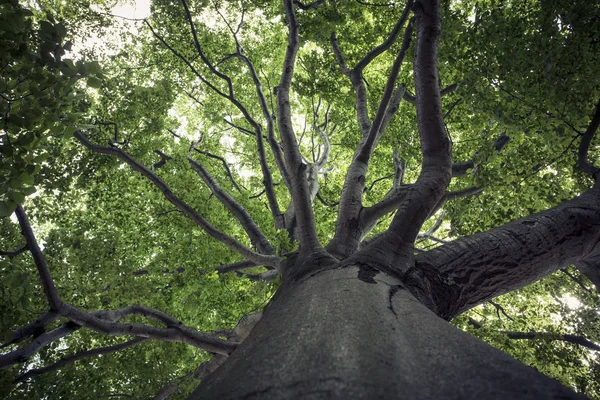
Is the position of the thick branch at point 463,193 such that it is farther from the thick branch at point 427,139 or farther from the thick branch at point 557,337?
the thick branch at point 557,337

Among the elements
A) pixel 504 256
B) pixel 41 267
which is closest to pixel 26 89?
pixel 41 267

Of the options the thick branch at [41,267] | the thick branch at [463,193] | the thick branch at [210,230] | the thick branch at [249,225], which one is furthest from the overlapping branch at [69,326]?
the thick branch at [463,193]

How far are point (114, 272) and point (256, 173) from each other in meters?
8.14

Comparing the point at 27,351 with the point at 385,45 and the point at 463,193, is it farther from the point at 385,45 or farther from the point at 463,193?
the point at 385,45

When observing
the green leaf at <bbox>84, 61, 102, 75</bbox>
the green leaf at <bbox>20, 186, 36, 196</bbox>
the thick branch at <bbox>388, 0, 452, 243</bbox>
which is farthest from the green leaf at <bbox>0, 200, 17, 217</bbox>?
the thick branch at <bbox>388, 0, 452, 243</bbox>

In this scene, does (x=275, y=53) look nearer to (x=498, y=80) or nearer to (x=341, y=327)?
(x=498, y=80)

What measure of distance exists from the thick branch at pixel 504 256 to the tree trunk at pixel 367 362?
967 mm

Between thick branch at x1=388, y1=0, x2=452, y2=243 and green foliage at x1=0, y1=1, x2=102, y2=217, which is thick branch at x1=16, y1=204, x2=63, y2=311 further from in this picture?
thick branch at x1=388, y1=0, x2=452, y2=243

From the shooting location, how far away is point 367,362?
115 cm

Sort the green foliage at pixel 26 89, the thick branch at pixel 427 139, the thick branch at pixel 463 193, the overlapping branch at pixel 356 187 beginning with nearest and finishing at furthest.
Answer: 1. the green foliage at pixel 26 89
2. the thick branch at pixel 427 139
3. the overlapping branch at pixel 356 187
4. the thick branch at pixel 463 193

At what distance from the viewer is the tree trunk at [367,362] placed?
40.0 inches

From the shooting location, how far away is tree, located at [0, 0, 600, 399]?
4.36 ft

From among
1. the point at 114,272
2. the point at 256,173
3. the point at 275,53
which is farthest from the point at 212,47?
the point at 114,272

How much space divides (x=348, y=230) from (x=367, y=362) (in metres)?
2.95
